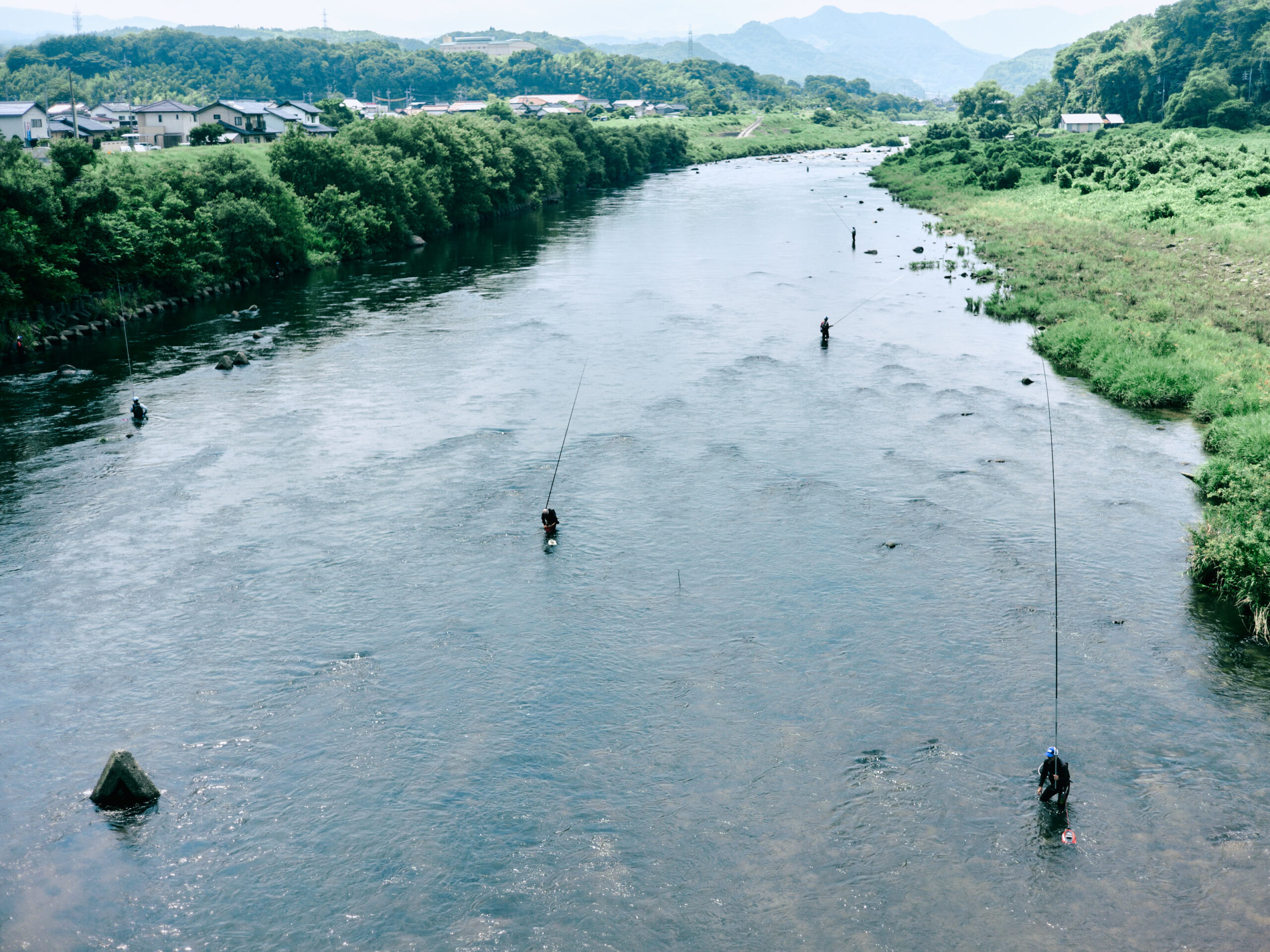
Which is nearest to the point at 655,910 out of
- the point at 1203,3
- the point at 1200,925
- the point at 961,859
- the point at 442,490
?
the point at 961,859

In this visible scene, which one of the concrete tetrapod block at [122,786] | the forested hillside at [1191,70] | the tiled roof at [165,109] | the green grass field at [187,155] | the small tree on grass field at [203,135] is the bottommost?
the concrete tetrapod block at [122,786]

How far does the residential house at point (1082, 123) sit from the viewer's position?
158625 mm

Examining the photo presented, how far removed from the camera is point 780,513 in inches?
1252

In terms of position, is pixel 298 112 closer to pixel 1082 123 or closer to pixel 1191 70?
pixel 1082 123

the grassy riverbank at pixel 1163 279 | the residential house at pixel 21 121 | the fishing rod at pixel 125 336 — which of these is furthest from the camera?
the residential house at pixel 21 121

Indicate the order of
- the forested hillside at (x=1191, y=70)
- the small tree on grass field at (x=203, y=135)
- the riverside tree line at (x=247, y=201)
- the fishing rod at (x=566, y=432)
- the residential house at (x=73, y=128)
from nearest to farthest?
the fishing rod at (x=566, y=432) < the riverside tree line at (x=247, y=201) < the small tree on grass field at (x=203, y=135) < the residential house at (x=73, y=128) < the forested hillside at (x=1191, y=70)

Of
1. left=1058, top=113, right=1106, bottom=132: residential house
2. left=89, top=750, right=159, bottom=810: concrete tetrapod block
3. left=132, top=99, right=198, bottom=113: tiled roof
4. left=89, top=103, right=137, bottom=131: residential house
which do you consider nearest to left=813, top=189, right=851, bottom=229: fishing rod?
left=1058, top=113, right=1106, bottom=132: residential house

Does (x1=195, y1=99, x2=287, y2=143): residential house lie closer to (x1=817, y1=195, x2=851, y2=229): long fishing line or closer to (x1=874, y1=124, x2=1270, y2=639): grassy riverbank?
(x1=817, y1=195, x2=851, y2=229): long fishing line

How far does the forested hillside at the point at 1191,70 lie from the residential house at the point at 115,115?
136m

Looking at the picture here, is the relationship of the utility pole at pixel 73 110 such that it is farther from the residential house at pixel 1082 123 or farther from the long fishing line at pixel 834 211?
the residential house at pixel 1082 123

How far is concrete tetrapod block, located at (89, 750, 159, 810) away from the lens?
1911cm

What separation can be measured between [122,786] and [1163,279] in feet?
186

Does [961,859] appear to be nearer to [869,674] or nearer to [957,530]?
[869,674]

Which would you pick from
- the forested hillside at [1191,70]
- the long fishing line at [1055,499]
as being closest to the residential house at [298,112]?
the long fishing line at [1055,499]
